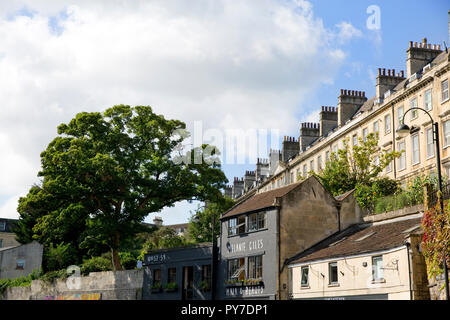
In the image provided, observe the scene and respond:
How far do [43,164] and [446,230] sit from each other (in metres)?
32.9

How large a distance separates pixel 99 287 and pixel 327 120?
121 feet

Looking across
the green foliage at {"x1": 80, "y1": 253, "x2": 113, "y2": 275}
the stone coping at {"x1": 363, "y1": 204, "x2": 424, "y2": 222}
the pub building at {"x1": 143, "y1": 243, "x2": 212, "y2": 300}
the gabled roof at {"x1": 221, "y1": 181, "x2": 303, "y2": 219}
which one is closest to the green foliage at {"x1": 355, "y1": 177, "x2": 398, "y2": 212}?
the stone coping at {"x1": 363, "y1": 204, "x2": 424, "y2": 222}

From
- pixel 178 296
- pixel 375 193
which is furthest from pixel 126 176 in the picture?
pixel 375 193

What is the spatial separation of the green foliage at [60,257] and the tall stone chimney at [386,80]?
37641mm

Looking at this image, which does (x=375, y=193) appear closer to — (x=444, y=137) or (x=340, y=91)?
(x=444, y=137)

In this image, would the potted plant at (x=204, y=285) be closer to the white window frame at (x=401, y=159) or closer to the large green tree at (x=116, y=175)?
the large green tree at (x=116, y=175)

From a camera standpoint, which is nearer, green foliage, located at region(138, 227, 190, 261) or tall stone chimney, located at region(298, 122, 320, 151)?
green foliage, located at region(138, 227, 190, 261)

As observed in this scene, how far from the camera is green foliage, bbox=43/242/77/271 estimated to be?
60344 millimetres

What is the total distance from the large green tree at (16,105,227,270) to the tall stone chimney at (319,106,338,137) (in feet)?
84.2

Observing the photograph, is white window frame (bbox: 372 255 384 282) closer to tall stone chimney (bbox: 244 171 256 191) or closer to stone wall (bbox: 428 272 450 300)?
stone wall (bbox: 428 272 450 300)

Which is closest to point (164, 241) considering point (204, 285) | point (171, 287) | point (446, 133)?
point (171, 287)

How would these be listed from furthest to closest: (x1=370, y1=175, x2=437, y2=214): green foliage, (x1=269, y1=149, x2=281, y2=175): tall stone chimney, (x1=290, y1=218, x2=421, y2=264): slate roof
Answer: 1. (x1=269, y1=149, x2=281, y2=175): tall stone chimney
2. (x1=370, y1=175, x2=437, y2=214): green foliage
3. (x1=290, y1=218, x2=421, y2=264): slate roof

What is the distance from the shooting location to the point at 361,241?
3009cm

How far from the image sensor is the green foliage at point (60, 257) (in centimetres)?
6034
